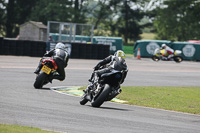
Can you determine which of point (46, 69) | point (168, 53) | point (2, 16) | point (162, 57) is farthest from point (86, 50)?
point (2, 16)

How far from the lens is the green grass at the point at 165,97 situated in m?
12.9

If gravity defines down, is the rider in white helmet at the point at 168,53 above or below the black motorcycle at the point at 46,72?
below

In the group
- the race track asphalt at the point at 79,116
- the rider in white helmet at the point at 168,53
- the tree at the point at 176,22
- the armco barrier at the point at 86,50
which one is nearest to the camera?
the race track asphalt at the point at 79,116

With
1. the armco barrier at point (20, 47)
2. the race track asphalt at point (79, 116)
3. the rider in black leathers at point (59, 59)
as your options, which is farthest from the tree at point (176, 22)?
the race track asphalt at point (79, 116)

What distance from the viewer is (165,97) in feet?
48.7

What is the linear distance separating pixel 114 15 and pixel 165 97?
218 ft

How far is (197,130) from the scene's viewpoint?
9047 millimetres

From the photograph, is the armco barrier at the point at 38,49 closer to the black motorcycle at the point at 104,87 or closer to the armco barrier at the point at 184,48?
the armco barrier at the point at 184,48

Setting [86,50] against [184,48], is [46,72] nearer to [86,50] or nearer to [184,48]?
[86,50]

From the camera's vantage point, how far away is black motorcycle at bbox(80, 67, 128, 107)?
36.7ft

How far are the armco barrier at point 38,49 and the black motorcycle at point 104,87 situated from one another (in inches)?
826

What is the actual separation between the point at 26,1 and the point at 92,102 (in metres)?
64.4

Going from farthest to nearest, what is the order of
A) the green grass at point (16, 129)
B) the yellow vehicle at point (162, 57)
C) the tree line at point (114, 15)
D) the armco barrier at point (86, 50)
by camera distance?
the tree line at point (114, 15) → the yellow vehicle at point (162, 57) → the armco barrier at point (86, 50) → the green grass at point (16, 129)

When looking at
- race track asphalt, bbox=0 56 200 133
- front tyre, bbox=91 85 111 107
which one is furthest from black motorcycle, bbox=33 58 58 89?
front tyre, bbox=91 85 111 107
